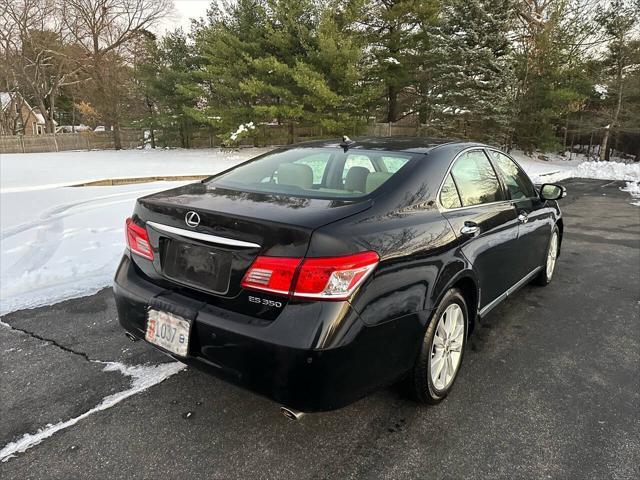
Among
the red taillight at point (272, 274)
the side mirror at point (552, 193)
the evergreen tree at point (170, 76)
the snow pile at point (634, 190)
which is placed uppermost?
the evergreen tree at point (170, 76)

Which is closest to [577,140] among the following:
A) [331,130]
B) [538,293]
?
[331,130]

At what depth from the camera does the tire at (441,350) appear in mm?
2238

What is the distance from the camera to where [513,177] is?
142 inches

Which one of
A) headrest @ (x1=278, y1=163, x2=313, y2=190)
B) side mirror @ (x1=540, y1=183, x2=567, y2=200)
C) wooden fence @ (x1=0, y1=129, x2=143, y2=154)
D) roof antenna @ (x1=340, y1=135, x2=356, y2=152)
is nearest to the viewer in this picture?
headrest @ (x1=278, y1=163, x2=313, y2=190)

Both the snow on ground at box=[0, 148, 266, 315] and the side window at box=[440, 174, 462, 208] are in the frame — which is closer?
the side window at box=[440, 174, 462, 208]

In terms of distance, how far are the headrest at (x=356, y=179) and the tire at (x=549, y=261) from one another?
249cm

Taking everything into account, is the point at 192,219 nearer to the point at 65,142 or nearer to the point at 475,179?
the point at 475,179

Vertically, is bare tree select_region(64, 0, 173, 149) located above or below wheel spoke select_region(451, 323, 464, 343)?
above

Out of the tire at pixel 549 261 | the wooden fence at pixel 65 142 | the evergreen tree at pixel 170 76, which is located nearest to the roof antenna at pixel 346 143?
the tire at pixel 549 261

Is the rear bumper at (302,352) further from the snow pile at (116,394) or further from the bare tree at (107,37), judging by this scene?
the bare tree at (107,37)

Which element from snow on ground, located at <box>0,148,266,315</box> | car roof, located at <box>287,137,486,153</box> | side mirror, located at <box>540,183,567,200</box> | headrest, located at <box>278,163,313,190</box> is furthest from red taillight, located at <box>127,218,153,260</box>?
side mirror, located at <box>540,183,567,200</box>

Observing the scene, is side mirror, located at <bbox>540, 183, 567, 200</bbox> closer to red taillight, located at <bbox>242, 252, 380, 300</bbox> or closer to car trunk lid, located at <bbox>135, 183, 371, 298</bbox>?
car trunk lid, located at <bbox>135, 183, 371, 298</bbox>

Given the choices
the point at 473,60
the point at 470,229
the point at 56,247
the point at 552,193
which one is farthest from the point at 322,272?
the point at 473,60

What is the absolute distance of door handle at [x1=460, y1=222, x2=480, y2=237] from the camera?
8.33 ft
